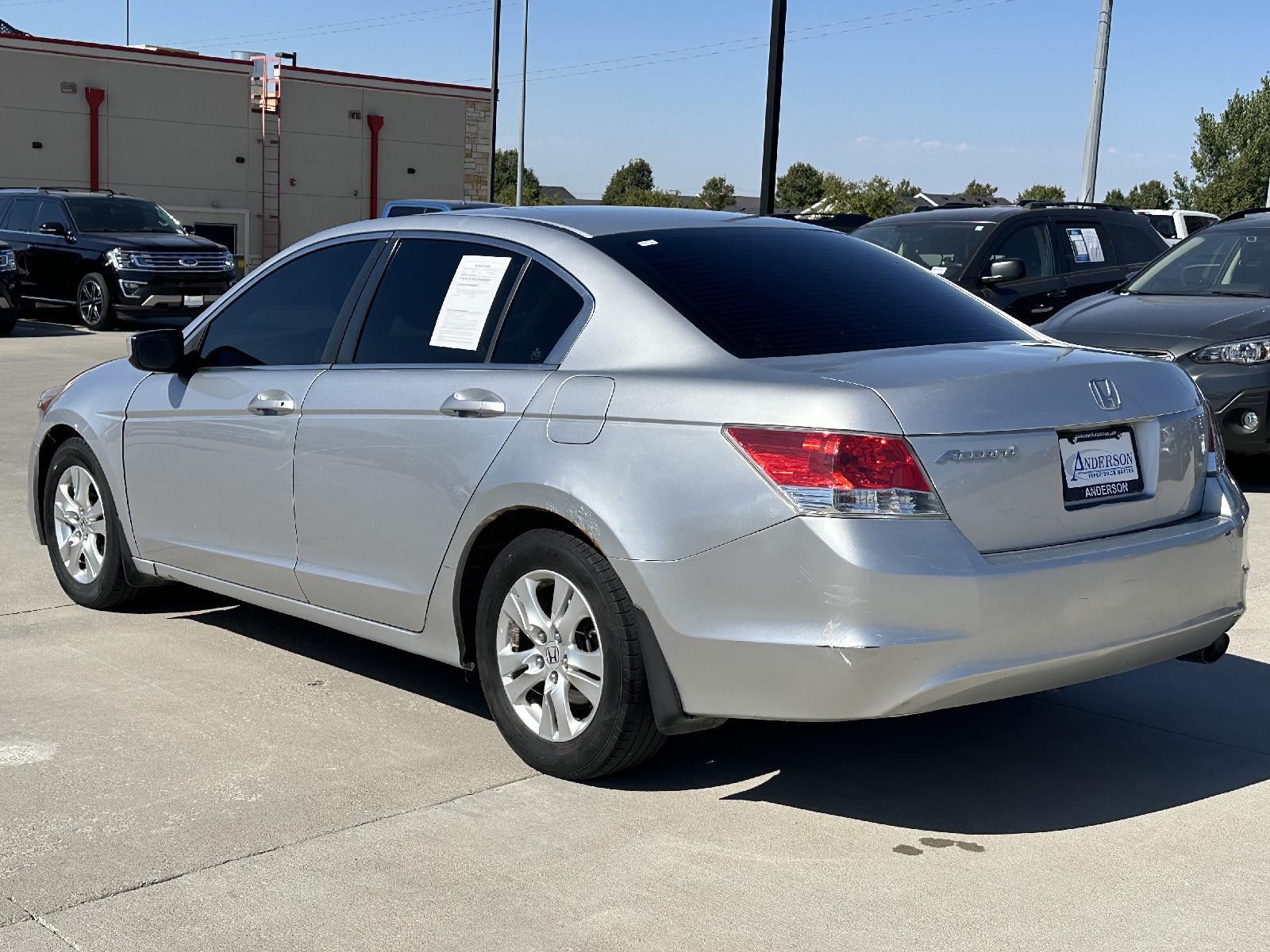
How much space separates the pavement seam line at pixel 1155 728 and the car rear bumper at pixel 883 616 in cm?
87

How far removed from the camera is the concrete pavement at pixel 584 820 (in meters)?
3.54

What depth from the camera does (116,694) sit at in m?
5.24

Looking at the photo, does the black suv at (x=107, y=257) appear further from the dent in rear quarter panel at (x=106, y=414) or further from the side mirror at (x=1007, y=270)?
Result: the dent in rear quarter panel at (x=106, y=414)

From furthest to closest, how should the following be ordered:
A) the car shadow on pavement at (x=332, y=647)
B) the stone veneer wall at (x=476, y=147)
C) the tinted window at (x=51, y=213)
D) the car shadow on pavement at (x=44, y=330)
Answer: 1. the stone veneer wall at (x=476, y=147)
2. the tinted window at (x=51, y=213)
3. the car shadow on pavement at (x=44, y=330)
4. the car shadow on pavement at (x=332, y=647)

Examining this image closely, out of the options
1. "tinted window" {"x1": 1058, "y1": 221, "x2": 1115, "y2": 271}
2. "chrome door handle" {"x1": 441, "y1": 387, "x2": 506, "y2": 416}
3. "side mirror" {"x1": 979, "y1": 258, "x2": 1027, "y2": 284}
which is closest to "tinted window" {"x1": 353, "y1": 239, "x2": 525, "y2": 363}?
"chrome door handle" {"x1": 441, "y1": 387, "x2": 506, "y2": 416}

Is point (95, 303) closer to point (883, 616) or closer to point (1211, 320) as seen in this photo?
point (1211, 320)

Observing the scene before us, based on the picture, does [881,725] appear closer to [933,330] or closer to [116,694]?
[933,330]

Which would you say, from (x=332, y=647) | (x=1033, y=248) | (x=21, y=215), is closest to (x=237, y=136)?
(x=21, y=215)

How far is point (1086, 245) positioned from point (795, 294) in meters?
11.0

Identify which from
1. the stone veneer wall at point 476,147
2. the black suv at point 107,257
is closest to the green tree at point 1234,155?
the stone veneer wall at point 476,147

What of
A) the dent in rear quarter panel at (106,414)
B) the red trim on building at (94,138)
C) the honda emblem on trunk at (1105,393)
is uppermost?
the red trim on building at (94,138)

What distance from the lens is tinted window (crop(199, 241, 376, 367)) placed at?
212 inches

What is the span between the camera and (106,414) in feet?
20.2

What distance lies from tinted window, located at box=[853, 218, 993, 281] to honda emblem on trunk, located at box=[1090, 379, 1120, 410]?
31.5ft
